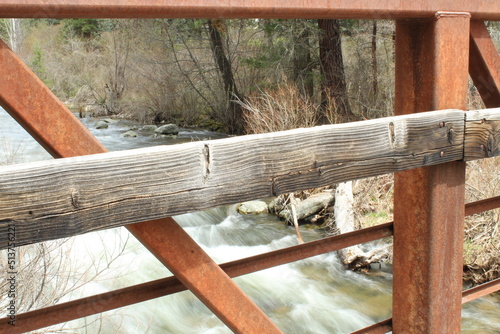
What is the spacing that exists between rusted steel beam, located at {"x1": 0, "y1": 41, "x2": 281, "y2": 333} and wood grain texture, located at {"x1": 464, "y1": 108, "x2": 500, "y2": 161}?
31.4 inches

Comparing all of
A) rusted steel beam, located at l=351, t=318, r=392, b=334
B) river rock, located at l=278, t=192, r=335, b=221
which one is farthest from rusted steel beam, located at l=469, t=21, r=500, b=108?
river rock, located at l=278, t=192, r=335, b=221


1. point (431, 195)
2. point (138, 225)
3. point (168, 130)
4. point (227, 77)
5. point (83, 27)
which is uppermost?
point (83, 27)

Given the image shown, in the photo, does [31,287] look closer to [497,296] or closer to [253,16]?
[253,16]

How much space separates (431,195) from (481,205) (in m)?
0.64

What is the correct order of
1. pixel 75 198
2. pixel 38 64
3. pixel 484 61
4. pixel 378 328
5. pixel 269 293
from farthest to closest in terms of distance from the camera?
1. pixel 38 64
2. pixel 269 293
3. pixel 378 328
4. pixel 484 61
5. pixel 75 198

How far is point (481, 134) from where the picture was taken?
1.57 meters

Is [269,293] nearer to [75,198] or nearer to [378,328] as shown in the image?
[378,328]

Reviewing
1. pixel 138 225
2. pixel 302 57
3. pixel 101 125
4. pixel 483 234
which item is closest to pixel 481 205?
pixel 138 225

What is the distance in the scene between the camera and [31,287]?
Result: 366 centimetres

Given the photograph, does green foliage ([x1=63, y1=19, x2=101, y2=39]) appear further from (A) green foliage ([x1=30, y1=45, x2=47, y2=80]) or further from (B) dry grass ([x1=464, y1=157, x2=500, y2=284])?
(B) dry grass ([x1=464, y1=157, x2=500, y2=284])

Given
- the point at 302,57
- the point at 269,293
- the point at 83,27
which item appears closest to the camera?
the point at 269,293

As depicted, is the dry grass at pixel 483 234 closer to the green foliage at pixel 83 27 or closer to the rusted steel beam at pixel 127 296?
the rusted steel beam at pixel 127 296

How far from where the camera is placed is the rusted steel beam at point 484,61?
66.4 inches

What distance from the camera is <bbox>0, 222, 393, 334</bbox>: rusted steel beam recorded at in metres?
1.30
